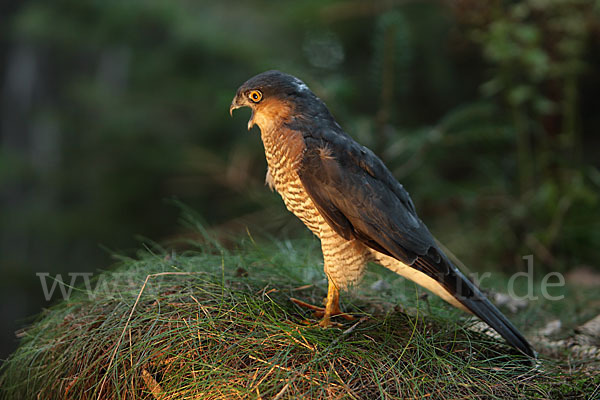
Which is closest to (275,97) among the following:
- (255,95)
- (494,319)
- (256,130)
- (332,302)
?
(255,95)

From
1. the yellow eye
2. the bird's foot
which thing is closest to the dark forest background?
the bird's foot

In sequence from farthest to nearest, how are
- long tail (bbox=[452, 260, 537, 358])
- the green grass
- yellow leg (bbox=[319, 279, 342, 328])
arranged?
yellow leg (bbox=[319, 279, 342, 328]), long tail (bbox=[452, 260, 537, 358]), the green grass

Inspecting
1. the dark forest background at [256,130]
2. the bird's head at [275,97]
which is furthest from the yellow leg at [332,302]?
the dark forest background at [256,130]

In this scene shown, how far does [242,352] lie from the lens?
148cm

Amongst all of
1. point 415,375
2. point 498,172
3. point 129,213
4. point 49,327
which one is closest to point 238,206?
point 129,213

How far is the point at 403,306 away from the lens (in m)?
1.96

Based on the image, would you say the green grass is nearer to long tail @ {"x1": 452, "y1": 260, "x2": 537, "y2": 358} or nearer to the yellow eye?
long tail @ {"x1": 452, "y1": 260, "x2": 537, "y2": 358}

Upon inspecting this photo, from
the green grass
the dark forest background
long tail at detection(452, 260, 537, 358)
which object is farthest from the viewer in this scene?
the dark forest background

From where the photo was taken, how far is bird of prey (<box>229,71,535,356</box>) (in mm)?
1773

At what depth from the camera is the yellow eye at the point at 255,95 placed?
6.29 ft

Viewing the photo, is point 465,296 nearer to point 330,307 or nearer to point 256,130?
point 330,307

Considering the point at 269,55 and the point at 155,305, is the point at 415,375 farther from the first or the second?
the point at 269,55

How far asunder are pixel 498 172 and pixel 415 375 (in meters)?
2.90

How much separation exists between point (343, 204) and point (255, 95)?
55cm
